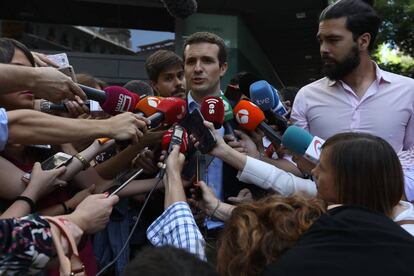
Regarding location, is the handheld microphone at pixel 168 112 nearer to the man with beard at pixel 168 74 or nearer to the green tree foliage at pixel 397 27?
the man with beard at pixel 168 74

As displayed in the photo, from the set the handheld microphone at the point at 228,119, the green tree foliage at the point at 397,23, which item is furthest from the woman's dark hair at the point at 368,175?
the green tree foliage at the point at 397,23


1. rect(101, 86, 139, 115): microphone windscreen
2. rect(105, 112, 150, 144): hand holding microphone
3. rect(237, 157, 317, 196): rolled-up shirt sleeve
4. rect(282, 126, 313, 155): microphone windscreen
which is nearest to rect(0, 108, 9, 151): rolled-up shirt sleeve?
rect(105, 112, 150, 144): hand holding microphone

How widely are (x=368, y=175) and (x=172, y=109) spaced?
0.98 metres

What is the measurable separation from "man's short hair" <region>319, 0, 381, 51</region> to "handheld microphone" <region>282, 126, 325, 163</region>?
2.41 feet

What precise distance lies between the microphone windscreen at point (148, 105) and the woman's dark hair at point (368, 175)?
0.96 meters

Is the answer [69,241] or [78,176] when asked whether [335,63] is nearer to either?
[78,176]

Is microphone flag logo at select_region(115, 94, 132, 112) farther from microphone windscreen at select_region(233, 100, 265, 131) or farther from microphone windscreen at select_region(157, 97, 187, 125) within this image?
microphone windscreen at select_region(233, 100, 265, 131)

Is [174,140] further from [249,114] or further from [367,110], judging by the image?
[367,110]

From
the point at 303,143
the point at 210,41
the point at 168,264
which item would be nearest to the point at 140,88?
the point at 210,41

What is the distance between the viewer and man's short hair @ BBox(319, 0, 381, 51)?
274 centimetres

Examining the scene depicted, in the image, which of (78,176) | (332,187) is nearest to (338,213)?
(332,187)

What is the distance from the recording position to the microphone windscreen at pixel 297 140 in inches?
91.5

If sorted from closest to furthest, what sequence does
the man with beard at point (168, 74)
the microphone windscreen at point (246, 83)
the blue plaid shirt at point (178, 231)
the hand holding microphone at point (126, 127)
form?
the blue plaid shirt at point (178, 231) < the hand holding microphone at point (126, 127) < the microphone windscreen at point (246, 83) < the man with beard at point (168, 74)

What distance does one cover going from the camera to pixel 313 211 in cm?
161
